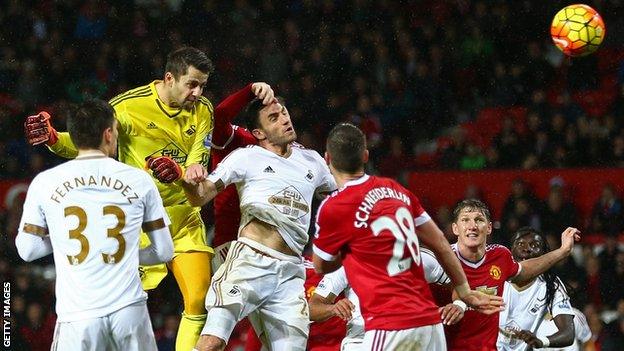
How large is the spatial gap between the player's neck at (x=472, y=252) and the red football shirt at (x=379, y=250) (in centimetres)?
154

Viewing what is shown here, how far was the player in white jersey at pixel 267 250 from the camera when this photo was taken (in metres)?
6.67

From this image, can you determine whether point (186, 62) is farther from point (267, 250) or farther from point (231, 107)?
point (267, 250)

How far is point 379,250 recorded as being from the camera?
559 centimetres

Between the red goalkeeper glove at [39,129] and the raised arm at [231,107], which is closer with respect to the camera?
the red goalkeeper glove at [39,129]

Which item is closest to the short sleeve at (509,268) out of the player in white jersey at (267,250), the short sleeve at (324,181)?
the short sleeve at (324,181)

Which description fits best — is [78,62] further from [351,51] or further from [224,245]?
[224,245]

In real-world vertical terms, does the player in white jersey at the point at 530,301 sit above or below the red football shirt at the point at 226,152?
below

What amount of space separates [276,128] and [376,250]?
1755 mm

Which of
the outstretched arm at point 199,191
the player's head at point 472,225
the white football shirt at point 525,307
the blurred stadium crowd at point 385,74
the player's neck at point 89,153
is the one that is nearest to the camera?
the player's neck at point 89,153

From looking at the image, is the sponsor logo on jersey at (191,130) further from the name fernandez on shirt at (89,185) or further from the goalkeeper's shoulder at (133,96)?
the name fernandez on shirt at (89,185)

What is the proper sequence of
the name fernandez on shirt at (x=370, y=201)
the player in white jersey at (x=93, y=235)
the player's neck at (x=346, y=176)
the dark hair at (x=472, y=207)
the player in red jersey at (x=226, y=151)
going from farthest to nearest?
the player in red jersey at (x=226, y=151) < the dark hair at (x=472, y=207) < the player's neck at (x=346, y=176) < the name fernandez on shirt at (x=370, y=201) < the player in white jersey at (x=93, y=235)

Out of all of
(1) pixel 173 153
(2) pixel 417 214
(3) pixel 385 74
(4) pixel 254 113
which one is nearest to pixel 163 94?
(1) pixel 173 153

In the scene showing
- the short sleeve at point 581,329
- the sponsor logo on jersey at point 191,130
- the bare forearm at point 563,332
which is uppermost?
the sponsor logo on jersey at point 191,130

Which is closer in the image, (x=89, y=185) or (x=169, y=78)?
(x=89, y=185)
